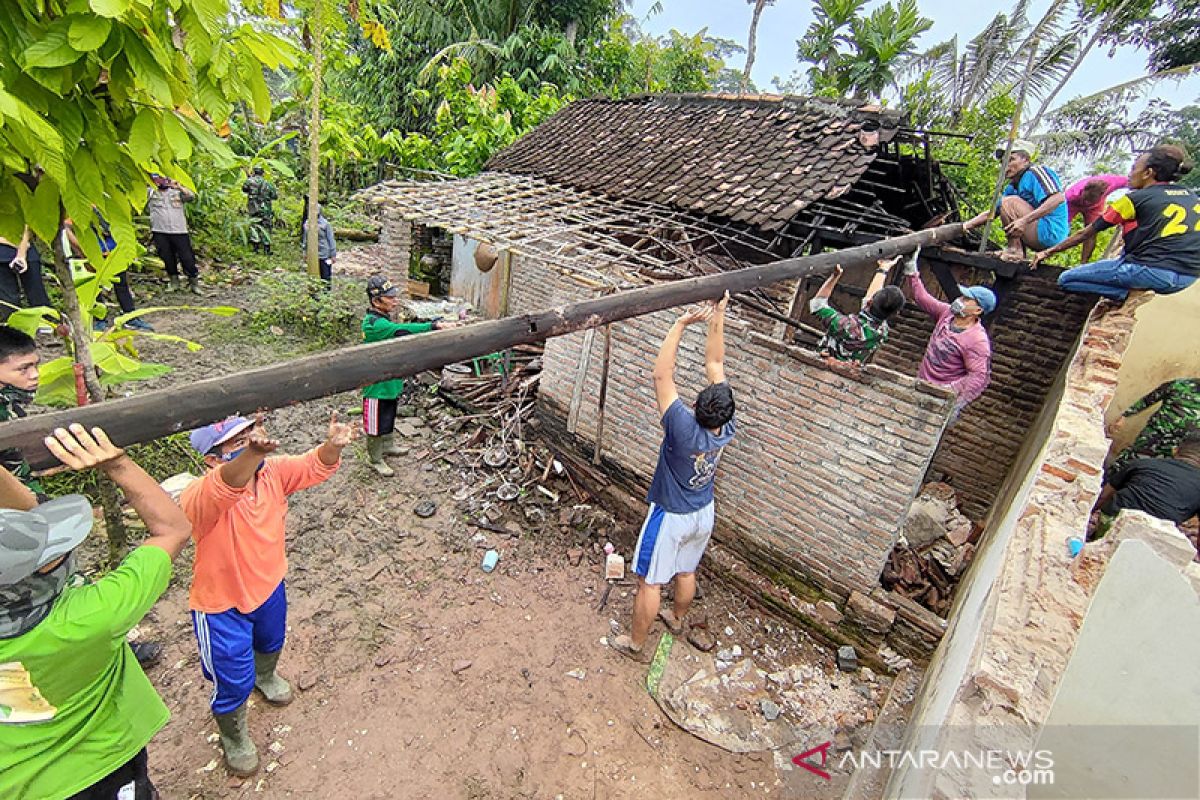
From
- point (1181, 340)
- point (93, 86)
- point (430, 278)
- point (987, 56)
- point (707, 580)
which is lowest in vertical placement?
point (707, 580)

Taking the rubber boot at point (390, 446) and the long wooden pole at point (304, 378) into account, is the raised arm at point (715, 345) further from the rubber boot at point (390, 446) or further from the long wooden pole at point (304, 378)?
the rubber boot at point (390, 446)

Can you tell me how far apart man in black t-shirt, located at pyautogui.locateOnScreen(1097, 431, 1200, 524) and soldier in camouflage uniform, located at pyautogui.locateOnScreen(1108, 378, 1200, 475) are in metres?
0.83

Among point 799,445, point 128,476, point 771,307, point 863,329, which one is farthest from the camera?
point 771,307

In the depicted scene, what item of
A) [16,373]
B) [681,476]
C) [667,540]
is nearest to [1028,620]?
[681,476]

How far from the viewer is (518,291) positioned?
30.6 feet

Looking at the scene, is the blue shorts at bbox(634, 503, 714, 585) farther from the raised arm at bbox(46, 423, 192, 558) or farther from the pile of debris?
the raised arm at bbox(46, 423, 192, 558)

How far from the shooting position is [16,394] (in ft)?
9.20

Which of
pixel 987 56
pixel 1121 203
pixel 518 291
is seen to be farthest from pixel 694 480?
pixel 987 56

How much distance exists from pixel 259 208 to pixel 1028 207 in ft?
45.0

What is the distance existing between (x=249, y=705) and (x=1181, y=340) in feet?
27.1

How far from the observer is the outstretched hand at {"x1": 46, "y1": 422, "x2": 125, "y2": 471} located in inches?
53.7

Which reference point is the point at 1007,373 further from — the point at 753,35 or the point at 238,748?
the point at 753,35

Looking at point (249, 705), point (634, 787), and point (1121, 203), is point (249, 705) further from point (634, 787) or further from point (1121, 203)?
point (1121, 203)

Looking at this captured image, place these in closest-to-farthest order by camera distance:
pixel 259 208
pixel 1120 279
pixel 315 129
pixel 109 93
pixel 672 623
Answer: pixel 109 93, pixel 672 623, pixel 1120 279, pixel 315 129, pixel 259 208
